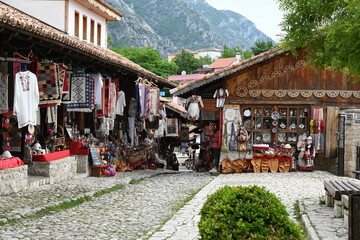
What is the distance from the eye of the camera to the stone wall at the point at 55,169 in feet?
43.7

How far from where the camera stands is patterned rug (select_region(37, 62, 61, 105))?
12227 millimetres

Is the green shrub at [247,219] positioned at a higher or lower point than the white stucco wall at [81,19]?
lower

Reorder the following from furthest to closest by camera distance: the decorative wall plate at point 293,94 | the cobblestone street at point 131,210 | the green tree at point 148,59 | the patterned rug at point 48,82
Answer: the green tree at point 148,59 < the decorative wall plate at point 293,94 < the patterned rug at point 48,82 < the cobblestone street at point 131,210

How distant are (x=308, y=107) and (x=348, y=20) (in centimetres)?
1129

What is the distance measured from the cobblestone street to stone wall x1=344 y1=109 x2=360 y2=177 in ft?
9.10

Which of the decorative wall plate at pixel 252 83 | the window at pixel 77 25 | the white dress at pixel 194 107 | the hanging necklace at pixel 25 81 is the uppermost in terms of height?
the window at pixel 77 25

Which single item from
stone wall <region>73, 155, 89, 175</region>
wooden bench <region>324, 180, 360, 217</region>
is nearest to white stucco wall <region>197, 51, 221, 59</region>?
stone wall <region>73, 155, 89, 175</region>

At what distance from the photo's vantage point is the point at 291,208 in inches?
399

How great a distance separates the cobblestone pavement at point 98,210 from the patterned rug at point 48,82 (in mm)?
2195

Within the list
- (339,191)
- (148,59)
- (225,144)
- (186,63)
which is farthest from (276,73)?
(186,63)

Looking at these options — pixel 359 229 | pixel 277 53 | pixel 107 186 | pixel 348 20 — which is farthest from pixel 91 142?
pixel 359 229

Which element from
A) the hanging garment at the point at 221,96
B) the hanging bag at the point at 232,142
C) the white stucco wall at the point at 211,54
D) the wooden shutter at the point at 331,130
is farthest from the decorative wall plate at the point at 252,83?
the white stucco wall at the point at 211,54

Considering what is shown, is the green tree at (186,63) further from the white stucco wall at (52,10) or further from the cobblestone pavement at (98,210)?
the cobblestone pavement at (98,210)

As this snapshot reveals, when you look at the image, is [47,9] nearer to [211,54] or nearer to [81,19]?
[81,19]
